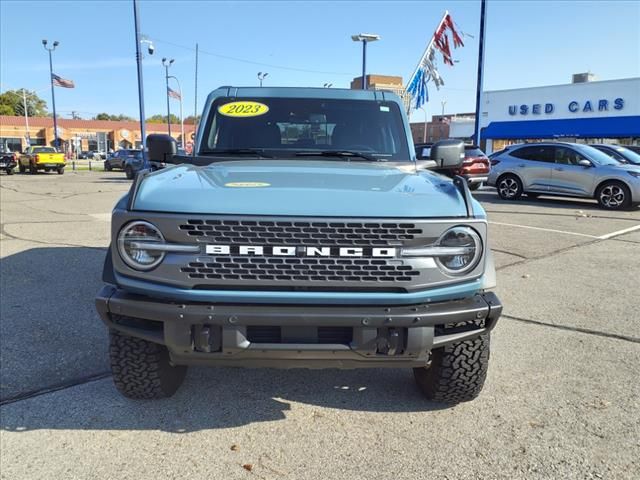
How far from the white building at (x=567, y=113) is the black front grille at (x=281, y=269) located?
121 ft

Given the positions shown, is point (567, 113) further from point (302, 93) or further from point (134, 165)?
point (302, 93)

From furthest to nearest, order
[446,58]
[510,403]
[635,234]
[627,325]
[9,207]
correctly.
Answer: [446,58] < [9,207] < [635,234] < [627,325] < [510,403]

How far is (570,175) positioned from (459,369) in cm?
1270

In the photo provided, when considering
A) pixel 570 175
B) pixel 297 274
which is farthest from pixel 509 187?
pixel 297 274

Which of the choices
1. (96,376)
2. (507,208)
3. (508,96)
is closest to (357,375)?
(96,376)

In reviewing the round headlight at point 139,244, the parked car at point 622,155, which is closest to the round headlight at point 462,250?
the round headlight at point 139,244

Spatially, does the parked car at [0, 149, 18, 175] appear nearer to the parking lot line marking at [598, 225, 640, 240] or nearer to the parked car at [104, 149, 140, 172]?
the parked car at [104, 149, 140, 172]

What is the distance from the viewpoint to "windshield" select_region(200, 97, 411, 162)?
408 cm

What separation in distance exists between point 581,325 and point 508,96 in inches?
1518

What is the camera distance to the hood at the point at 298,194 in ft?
8.30

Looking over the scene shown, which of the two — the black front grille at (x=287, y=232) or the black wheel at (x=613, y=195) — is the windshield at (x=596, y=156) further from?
the black front grille at (x=287, y=232)

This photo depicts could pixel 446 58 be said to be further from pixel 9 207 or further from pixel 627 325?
pixel 627 325

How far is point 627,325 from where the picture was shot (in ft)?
15.5

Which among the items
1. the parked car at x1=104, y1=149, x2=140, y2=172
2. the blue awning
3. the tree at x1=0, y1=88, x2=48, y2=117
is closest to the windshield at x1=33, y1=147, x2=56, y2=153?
the parked car at x1=104, y1=149, x2=140, y2=172
